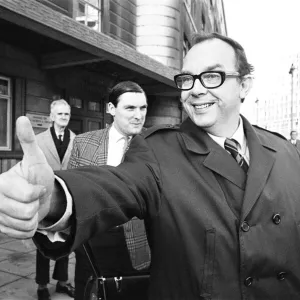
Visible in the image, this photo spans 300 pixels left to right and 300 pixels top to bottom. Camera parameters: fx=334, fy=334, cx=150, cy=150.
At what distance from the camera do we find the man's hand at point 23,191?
93cm

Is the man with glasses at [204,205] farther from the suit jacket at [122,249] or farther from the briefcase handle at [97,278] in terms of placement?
the suit jacket at [122,249]

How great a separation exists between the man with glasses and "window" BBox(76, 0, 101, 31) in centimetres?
853

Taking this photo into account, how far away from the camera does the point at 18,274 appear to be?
4465 mm

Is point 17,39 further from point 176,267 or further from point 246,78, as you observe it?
point 176,267

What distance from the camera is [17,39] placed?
712cm

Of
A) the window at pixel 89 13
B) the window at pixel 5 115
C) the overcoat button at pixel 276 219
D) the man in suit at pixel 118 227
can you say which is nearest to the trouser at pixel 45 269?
the man in suit at pixel 118 227

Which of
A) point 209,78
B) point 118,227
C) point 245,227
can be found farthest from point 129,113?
point 245,227

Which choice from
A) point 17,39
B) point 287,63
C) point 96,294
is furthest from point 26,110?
point 287,63

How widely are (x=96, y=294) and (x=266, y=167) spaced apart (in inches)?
48.0

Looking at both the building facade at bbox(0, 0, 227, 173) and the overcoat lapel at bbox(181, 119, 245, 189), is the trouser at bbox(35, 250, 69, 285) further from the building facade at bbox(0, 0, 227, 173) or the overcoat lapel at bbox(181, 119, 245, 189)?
the building facade at bbox(0, 0, 227, 173)

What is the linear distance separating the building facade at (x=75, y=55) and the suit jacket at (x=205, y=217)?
428cm

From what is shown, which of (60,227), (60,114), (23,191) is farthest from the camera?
(60,114)

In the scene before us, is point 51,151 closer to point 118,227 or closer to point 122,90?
point 122,90

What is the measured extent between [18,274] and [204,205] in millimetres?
3843
